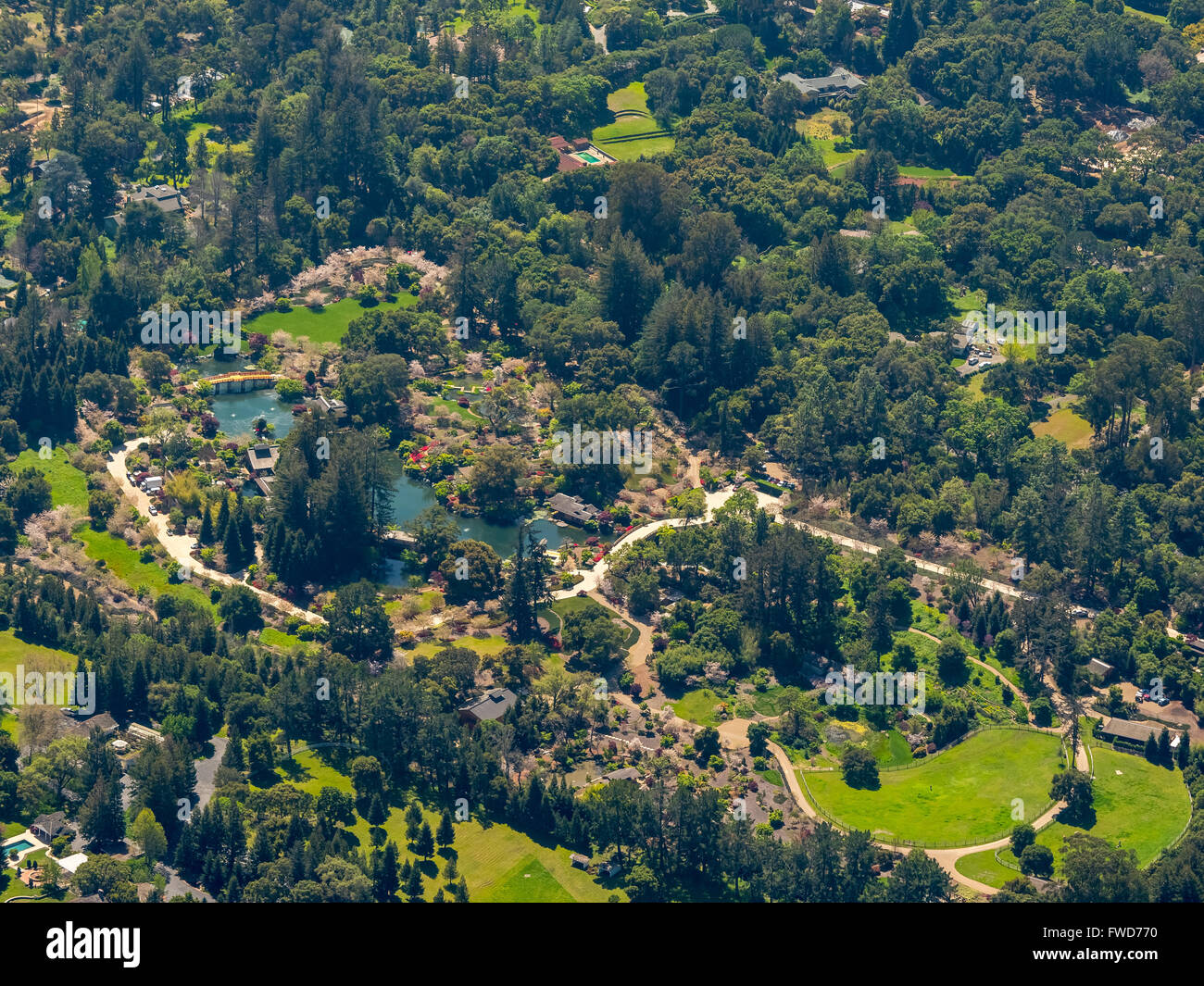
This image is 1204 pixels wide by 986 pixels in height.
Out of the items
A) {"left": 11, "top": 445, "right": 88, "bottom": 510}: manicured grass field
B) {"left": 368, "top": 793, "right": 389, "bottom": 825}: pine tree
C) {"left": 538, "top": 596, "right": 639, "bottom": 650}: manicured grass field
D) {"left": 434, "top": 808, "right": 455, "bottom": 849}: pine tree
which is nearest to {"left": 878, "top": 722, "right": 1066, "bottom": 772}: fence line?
{"left": 538, "top": 596, "right": 639, "bottom": 650}: manicured grass field

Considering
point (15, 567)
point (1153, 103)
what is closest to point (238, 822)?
point (15, 567)

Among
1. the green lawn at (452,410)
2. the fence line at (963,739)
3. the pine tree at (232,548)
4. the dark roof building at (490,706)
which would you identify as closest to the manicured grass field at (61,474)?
the pine tree at (232,548)

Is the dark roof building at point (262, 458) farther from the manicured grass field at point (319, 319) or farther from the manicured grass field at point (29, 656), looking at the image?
the manicured grass field at point (29, 656)

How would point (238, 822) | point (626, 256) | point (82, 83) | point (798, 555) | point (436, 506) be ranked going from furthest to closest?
point (82, 83), point (626, 256), point (436, 506), point (798, 555), point (238, 822)

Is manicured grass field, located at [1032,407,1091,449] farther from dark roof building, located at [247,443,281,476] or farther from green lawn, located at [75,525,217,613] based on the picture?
green lawn, located at [75,525,217,613]

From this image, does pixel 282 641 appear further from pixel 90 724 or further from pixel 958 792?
pixel 958 792

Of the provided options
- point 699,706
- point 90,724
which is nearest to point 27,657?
point 90,724

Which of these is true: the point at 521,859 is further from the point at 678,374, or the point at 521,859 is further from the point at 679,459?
the point at 678,374
